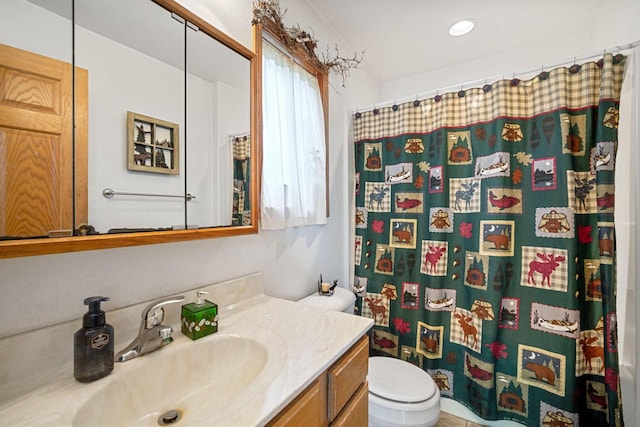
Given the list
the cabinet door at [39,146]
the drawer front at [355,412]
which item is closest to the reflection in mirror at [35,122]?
the cabinet door at [39,146]

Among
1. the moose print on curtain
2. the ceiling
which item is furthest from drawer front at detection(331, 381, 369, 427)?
the ceiling

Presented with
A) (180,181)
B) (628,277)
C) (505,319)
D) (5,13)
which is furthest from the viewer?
(505,319)

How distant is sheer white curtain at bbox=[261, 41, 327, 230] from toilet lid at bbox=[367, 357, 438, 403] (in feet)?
2.83

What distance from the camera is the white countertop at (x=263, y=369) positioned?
0.53m

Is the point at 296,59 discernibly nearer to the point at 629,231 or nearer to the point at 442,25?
the point at 442,25

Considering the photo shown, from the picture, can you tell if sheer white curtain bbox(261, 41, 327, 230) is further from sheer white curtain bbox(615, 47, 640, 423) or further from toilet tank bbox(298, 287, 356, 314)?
sheer white curtain bbox(615, 47, 640, 423)

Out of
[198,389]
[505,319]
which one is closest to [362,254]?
[505,319]

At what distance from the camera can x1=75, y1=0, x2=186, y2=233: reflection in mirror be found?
2.28ft

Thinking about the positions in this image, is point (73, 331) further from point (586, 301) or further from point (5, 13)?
point (586, 301)

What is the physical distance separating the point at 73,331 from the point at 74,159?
17.3 inches

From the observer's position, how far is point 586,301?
126 centimetres

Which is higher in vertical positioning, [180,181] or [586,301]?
[180,181]

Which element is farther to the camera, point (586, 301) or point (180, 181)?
point (586, 301)

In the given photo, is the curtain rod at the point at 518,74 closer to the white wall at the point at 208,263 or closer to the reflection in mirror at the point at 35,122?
the white wall at the point at 208,263
